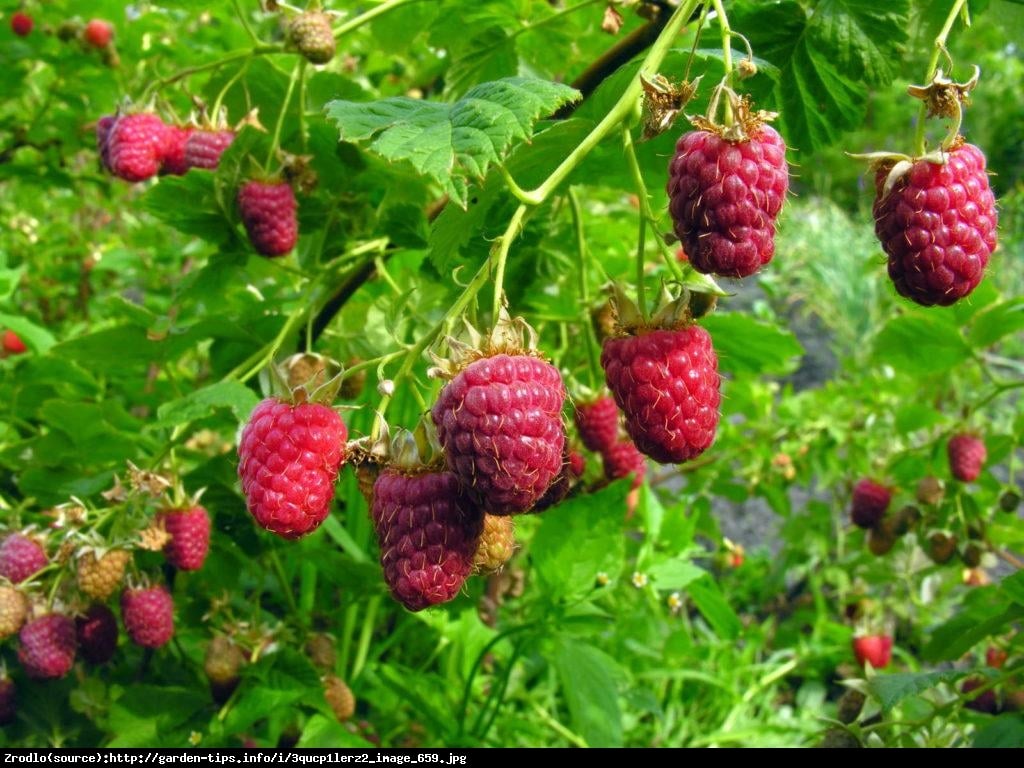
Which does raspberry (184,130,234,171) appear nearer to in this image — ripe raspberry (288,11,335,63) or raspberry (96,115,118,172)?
raspberry (96,115,118,172)

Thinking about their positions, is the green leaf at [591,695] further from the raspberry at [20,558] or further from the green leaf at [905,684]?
the raspberry at [20,558]

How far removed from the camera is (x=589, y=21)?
202 centimetres

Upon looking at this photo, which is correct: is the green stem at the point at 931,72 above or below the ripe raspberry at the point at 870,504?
above

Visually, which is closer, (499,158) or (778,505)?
(499,158)

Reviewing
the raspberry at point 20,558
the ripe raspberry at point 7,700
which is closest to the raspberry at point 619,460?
the raspberry at point 20,558

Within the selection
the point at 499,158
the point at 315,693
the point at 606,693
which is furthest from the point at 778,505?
the point at 499,158

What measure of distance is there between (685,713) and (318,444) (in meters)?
2.72

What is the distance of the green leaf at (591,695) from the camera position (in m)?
1.91

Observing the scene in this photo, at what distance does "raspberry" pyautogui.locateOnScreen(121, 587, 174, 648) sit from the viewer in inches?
62.3

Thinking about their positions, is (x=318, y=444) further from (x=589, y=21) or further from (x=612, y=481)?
(x=589, y=21)

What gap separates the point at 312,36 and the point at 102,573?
2.95ft

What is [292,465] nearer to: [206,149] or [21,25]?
[206,149]

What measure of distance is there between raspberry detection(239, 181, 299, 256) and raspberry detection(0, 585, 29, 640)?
0.68 metres
